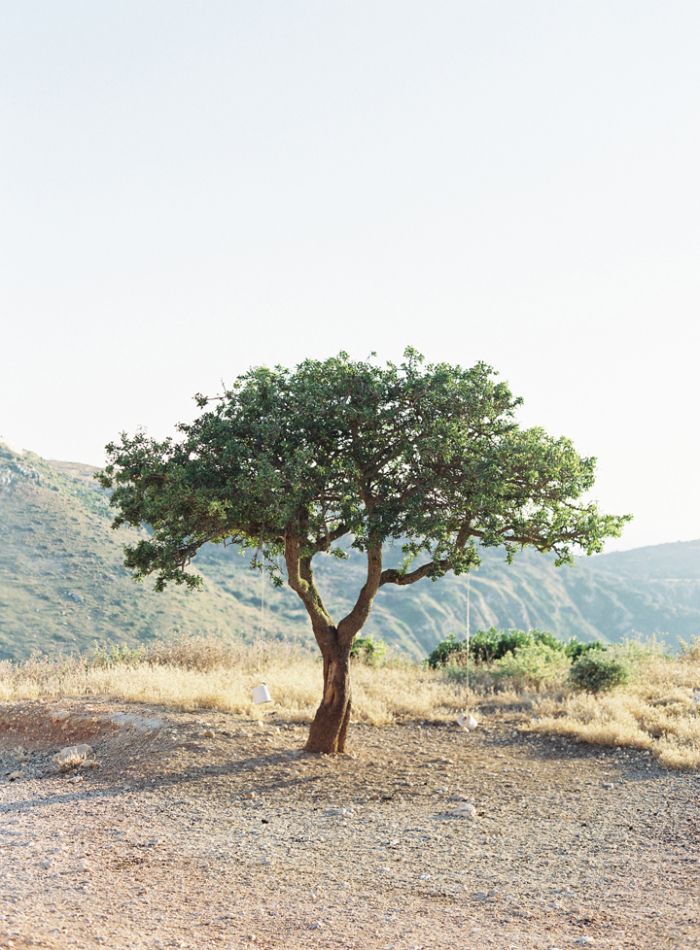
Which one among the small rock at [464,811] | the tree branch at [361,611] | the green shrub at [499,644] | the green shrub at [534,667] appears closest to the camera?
the small rock at [464,811]

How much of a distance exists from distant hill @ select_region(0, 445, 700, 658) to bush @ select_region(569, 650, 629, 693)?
14.0m

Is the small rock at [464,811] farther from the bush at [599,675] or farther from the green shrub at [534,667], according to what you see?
the green shrub at [534,667]

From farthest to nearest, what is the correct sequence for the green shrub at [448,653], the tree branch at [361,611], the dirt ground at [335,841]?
the green shrub at [448,653]
the tree branch at [361,611]
the dirt ground at [335,841]

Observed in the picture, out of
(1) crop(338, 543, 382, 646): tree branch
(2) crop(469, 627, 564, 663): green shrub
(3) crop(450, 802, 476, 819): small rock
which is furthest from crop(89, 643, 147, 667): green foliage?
(3) crop(450, 802, 476, 819): small rock

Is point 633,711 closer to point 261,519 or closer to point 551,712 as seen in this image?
point 551,712

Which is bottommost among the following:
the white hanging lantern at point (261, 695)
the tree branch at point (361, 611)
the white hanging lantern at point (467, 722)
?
the white hanging lantern at point (467, 722)

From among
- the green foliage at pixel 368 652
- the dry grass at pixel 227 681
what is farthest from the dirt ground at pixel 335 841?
the green foliage at pixel 368 652

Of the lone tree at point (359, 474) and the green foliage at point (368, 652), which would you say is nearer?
the lone tree at point (359, 474)

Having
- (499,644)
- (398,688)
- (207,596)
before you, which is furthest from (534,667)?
(207,596)

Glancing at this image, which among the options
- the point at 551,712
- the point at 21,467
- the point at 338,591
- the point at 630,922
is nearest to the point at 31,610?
the point at 21,467

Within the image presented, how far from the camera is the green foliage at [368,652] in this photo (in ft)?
69.2

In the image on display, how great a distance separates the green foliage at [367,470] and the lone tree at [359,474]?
2cm

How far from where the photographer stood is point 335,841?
331 inches

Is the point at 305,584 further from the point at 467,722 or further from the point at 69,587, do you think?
the point at 69,587
